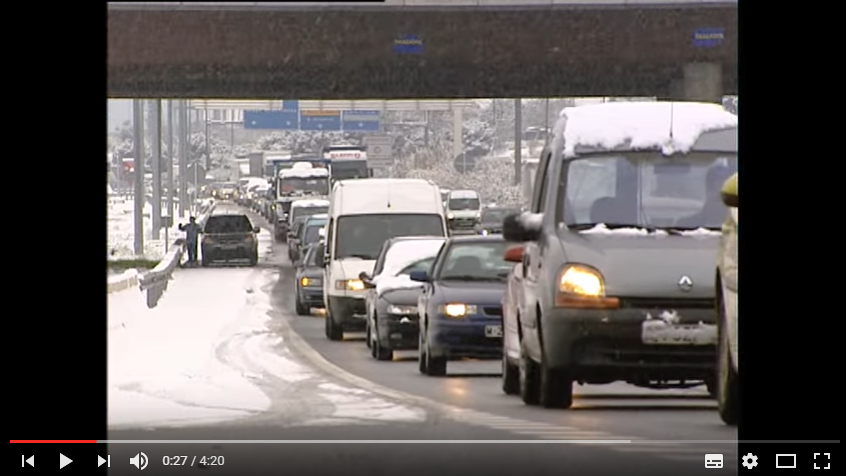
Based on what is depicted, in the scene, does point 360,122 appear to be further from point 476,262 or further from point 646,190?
point 646,190

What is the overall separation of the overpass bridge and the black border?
116 ft

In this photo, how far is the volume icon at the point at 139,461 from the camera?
8.84m

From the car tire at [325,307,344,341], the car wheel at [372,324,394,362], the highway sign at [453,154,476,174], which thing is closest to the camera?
the car wheel at [372,324,394,362]

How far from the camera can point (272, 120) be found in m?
98.2

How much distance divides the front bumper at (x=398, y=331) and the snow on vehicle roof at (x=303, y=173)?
168 ft

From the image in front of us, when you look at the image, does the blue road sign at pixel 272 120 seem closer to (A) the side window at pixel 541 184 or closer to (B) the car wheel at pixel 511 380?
(B) the car wheel at pixel 511 380

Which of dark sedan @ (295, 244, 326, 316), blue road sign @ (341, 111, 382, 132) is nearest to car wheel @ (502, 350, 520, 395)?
dark sedan @ (295, 244, 326, 316)

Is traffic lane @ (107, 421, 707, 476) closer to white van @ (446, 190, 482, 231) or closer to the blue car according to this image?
the blue car

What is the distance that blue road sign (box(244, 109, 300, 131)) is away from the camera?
96.3m

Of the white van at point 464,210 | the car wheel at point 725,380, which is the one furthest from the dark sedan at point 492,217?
the car wheel at point 725,380
